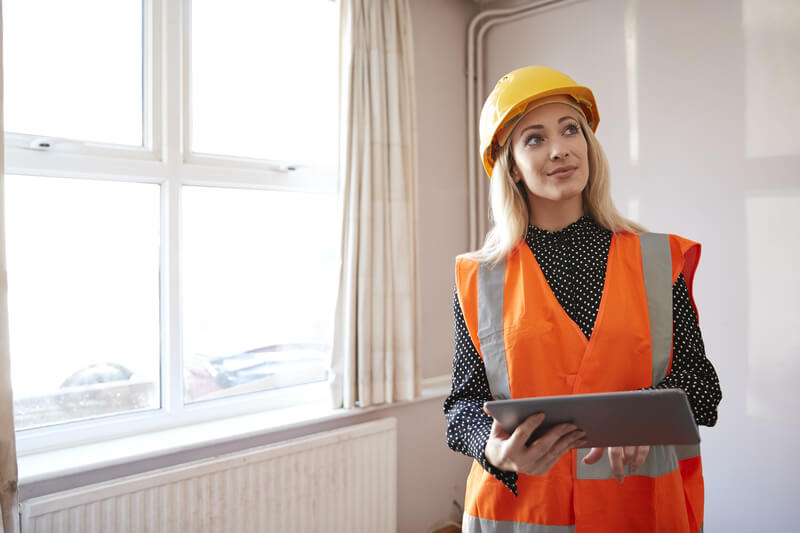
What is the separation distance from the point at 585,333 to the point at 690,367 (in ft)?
0.73

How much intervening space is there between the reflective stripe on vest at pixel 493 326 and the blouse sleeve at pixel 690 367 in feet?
1.02

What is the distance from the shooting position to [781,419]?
2.20 metres

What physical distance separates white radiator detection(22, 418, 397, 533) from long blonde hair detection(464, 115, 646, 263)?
133cm

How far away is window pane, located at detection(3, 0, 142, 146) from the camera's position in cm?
194

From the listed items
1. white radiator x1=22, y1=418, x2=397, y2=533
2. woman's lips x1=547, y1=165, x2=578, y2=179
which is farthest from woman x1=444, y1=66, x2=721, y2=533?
white radiator x1=22, y1=418, x2=397, y2=533

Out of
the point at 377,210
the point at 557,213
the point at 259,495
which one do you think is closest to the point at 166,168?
the point at 377,210

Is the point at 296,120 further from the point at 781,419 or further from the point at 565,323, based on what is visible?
the point at 781,419

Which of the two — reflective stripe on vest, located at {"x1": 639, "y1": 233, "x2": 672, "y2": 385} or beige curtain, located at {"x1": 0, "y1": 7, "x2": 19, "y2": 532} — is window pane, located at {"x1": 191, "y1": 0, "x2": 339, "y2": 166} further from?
reflective stripe on vest, located at {"x1": 639, "y1": 233, "x2": 672, "y2": 385}

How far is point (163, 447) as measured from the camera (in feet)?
6.56

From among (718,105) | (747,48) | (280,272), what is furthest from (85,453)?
(747,48)

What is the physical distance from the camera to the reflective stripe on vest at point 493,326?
4.07 ft

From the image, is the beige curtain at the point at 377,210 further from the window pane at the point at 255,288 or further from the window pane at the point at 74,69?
the window pane at the point at 74,69

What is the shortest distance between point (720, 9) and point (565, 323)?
190 centimetres

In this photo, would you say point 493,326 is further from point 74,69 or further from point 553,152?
point 74,69
